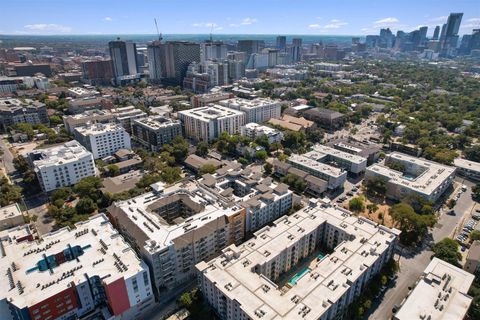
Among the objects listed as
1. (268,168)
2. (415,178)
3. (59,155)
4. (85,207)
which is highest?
(59,155)

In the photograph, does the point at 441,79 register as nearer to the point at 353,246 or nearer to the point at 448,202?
the point at 448,202

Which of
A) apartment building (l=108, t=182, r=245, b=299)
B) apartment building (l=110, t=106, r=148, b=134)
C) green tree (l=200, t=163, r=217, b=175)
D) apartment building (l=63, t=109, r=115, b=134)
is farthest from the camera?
apartment building (l=110, t=106, r=148, b=134)

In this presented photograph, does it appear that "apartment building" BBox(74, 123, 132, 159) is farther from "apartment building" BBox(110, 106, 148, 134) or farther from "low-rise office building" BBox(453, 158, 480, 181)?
"low-rise office building" BBox(453, 158, 480, 181)

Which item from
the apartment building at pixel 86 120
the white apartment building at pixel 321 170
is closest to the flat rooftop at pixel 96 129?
the apartment building at pixel 86 120

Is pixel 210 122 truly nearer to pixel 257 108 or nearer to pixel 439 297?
pixel 257 108

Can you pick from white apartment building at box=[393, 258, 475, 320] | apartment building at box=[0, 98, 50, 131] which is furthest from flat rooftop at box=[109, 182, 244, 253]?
apartment building at box=[0, 98, 50, 131]

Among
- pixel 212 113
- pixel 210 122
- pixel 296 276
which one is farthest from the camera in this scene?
pixel 212 113

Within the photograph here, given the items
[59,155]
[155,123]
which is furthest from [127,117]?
[59,155]

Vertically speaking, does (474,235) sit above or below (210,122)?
below
